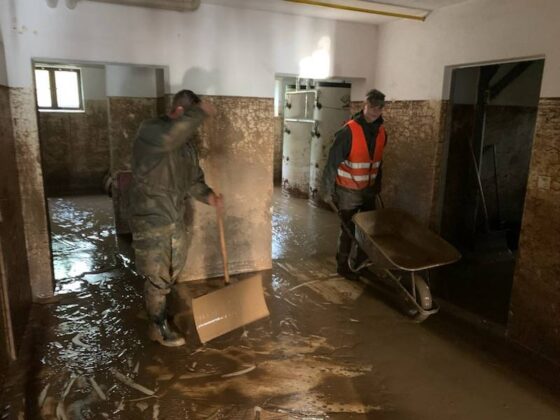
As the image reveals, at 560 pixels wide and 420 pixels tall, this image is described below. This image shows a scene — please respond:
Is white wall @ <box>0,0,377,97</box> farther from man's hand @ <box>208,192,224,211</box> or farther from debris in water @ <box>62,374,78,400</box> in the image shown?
debris in water @ <box>62,374,78,400</box>

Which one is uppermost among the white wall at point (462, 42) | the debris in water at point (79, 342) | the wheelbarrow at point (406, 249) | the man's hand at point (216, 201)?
the white wall at point (462, 42)

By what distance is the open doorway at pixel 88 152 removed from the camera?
13.5 ft

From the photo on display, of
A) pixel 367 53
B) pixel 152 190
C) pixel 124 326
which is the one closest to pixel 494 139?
pixel 367 53

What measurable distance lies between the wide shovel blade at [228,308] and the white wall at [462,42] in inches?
83.5

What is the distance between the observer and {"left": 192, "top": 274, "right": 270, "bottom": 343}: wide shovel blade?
Result: 8.63 feet

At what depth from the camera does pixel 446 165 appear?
3.48 meters

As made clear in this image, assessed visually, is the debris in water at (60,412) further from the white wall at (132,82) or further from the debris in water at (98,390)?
the white wall at (132,82)

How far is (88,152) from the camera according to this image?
7426mm

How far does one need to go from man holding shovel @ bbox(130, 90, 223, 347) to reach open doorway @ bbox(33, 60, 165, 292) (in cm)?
111

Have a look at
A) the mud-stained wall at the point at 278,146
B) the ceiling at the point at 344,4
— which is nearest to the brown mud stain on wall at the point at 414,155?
the ceiling at the point at 344,4

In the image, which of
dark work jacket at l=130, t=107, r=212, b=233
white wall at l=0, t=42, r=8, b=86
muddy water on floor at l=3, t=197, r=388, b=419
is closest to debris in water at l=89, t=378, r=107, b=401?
muddy water on floor at l=3, t=197, r=388, b=419

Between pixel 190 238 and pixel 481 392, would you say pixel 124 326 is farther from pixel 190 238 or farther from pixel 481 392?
pixel 481 392

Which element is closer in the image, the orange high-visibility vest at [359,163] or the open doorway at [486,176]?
the orange high-visibility vest at [359,163]

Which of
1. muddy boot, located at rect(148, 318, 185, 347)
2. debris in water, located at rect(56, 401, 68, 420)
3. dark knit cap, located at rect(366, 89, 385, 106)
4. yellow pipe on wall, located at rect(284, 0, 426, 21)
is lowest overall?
debris in water, located at rect(56, 401, 68, 420)
